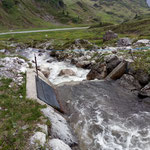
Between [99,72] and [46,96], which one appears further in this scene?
[99,72]

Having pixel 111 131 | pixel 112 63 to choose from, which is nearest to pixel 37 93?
pixel 111 131

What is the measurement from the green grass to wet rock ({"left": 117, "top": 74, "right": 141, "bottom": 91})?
36.1 ft

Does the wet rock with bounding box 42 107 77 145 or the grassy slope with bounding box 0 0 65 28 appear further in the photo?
the grassy slope with bounding box 0 0 65 28

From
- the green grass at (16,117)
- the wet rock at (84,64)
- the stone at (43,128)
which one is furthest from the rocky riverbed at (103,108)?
the wet rock at (84,64)

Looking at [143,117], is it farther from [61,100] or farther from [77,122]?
[61,100]

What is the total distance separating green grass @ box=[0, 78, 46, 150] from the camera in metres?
7.44

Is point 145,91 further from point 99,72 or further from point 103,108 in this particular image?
point 99,72

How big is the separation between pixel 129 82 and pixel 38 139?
43.2ft

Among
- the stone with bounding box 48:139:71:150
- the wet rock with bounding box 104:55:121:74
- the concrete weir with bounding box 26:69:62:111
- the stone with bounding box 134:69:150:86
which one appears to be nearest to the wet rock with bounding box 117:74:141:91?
the stone with bounding box 134:69:150:86

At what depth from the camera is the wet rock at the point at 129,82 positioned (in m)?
16.6

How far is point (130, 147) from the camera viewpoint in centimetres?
952

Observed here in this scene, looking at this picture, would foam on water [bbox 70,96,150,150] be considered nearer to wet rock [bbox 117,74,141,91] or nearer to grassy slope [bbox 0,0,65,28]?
wet rock [bbox 117,74,141,91]

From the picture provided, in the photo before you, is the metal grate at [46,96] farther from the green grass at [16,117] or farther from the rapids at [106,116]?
the rapids at [106,116]

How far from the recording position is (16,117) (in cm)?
922
